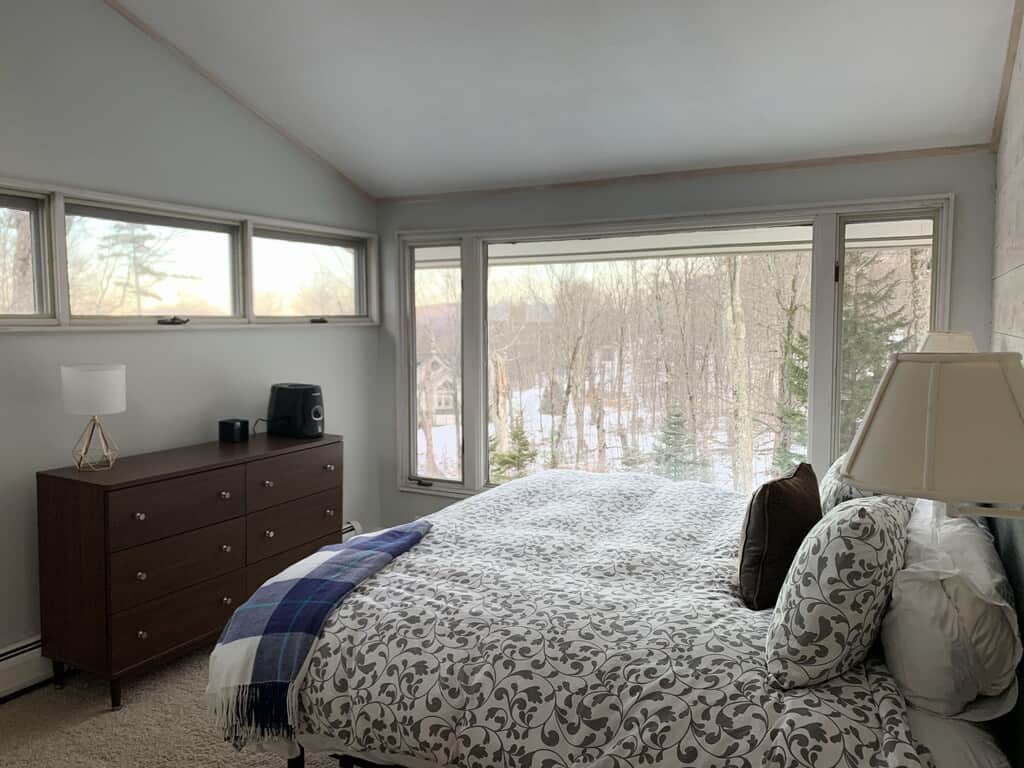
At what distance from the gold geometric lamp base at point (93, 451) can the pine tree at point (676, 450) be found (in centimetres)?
274

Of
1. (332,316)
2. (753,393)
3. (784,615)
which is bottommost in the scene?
(784,615)

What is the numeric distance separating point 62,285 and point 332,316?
1681 millimetres

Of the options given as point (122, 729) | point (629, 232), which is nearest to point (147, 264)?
point (122, 729)

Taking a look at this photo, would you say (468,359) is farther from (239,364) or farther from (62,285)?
(62,285)

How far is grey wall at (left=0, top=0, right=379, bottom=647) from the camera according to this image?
291 centimetres

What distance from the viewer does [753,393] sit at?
392 cm

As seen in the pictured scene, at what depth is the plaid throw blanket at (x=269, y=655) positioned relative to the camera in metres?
1.93

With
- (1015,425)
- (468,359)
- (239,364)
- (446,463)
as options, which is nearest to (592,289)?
(468,359)

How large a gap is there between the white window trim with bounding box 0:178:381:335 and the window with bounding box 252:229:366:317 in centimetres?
5

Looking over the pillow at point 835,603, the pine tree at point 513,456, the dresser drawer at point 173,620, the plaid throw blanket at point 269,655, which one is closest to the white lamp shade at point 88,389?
the dresser drawer at point 173,620

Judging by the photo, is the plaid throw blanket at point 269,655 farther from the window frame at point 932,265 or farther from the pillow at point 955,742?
the window frame at point 932,265

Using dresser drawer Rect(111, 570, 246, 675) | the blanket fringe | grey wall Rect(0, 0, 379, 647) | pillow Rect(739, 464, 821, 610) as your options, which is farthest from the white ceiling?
the blanket fringe

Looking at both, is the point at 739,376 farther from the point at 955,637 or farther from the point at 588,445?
the point at 955,637

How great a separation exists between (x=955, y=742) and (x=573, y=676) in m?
0.78
